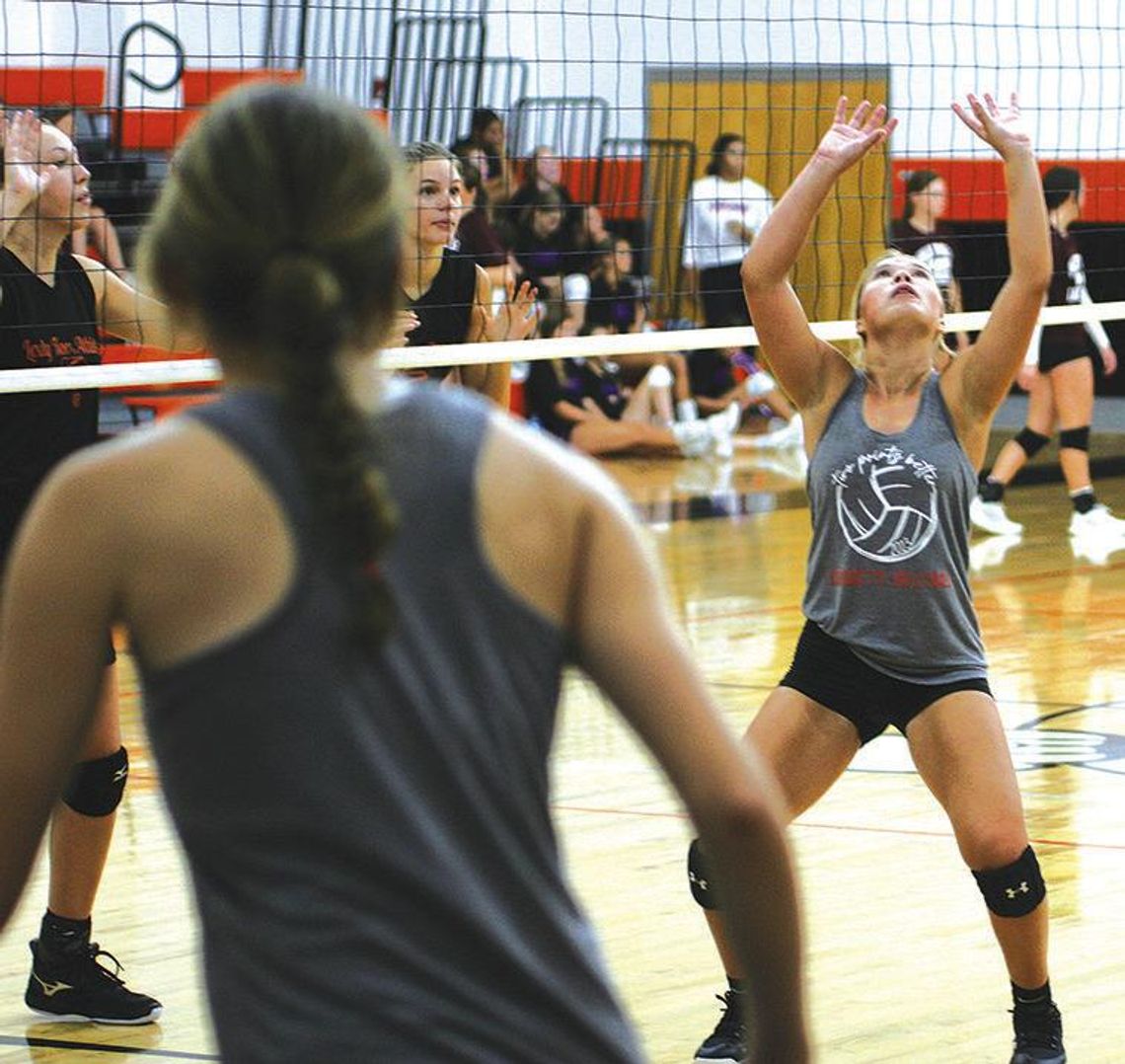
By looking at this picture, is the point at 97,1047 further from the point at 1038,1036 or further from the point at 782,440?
the point at 782,440

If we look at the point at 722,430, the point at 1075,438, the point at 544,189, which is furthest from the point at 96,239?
the point at 722,430

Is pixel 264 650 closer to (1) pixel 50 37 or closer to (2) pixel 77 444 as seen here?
(2) pixel 77 444

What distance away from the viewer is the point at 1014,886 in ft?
12.2

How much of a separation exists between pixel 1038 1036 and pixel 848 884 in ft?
4.16

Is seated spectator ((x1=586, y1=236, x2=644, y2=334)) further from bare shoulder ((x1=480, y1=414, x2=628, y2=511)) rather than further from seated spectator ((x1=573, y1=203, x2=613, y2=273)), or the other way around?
bare shoulder ((x1=480, y1=414, x2=628, y2=511))

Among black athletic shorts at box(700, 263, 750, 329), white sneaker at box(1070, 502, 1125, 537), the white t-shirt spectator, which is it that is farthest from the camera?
black athletic shorts at box(700, 263, 750, 329)

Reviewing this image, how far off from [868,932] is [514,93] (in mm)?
12078

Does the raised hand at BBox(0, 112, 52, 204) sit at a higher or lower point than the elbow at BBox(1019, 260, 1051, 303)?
higher

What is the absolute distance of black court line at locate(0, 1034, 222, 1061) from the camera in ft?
13.1

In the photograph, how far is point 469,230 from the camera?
36.1 ft

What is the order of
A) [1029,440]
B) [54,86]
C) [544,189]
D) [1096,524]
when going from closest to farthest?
1. [1096,524]
2. [1029,440]
3. [54,86]
4. [544,189]

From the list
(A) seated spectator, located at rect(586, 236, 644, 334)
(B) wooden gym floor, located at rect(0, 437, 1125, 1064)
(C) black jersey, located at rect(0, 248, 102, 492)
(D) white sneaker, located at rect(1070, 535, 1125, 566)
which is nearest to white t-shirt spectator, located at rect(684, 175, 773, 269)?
(A) seated spectator, located at rect(586, 236, 644, 334)

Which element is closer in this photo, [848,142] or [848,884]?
[848,142]

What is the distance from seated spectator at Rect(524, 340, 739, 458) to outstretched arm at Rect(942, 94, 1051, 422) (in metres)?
9.54
